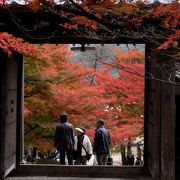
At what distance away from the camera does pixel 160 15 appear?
633 centimetres

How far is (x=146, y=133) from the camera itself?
9797 millimetres

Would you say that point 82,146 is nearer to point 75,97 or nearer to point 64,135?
point 64,135

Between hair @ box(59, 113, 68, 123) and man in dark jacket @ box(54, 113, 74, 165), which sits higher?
hair @ box(59, 113, 68, 123)

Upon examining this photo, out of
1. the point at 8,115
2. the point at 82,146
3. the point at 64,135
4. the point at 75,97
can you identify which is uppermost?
the point at 75,97

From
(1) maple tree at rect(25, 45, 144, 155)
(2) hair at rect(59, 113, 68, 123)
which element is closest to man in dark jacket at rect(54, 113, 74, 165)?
(2) hair at rect(59, 113, 68, 123)

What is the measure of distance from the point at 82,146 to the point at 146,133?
69.1 inches

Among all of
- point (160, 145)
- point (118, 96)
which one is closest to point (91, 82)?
point (118, 96)

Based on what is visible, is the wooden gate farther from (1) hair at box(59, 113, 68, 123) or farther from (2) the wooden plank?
(2) the wooden plank

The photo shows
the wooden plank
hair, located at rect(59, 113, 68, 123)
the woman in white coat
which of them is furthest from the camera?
the woman in white coat

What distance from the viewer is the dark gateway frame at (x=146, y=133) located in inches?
310

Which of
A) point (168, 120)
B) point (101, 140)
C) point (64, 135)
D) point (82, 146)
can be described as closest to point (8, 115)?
point (64, 135)

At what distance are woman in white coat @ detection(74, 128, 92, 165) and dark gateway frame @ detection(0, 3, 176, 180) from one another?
1.13 m

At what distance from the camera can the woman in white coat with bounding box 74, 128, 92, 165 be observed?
10.6 meters

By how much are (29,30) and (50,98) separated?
16.9ft
